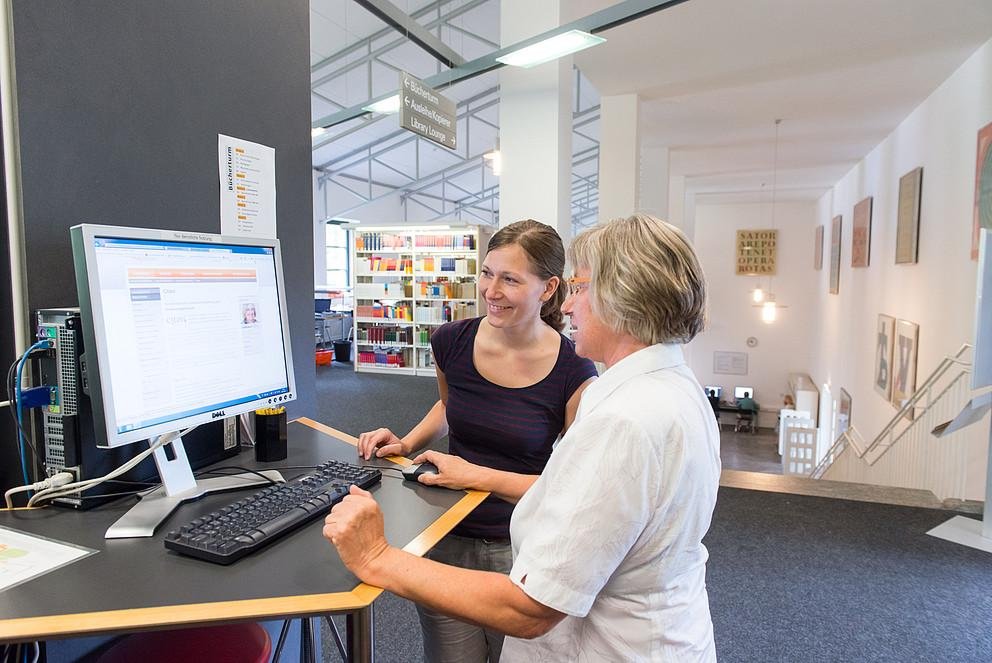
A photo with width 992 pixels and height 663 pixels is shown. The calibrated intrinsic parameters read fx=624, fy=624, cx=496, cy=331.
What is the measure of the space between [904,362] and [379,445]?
6030 mm

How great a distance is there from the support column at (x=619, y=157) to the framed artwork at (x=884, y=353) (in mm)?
3080

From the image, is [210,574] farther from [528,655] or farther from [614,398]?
[614,398]

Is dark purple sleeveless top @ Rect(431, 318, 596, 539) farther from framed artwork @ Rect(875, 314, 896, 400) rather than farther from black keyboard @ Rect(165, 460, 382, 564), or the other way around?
framed artwork @ Rect(875, 314, 896, 400)

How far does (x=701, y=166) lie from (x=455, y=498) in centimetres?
976

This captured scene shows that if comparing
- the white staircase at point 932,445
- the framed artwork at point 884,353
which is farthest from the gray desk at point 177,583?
the framed artwork at point 884,353

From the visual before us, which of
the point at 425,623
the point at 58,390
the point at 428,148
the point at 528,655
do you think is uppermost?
the point at 428,148

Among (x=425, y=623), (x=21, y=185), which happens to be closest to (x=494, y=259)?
(x=425, y=623)

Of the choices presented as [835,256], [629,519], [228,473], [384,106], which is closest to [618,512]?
[629,519]

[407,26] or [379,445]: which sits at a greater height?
[407,26]

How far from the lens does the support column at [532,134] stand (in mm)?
4629

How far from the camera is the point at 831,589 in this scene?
2844 millimetres

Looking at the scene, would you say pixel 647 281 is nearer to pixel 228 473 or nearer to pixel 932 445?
pixel 228 473

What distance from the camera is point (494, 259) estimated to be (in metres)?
1.62

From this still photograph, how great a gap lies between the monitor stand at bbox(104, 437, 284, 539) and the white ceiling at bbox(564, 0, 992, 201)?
13.9ft
